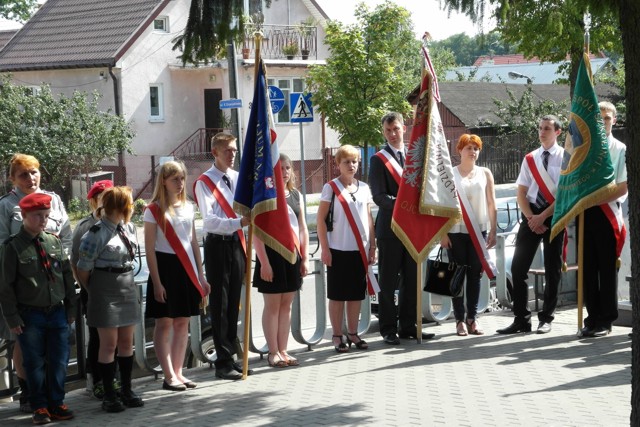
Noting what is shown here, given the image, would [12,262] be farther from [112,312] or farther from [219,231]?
[219,231]

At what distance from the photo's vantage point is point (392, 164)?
10383 millimetres

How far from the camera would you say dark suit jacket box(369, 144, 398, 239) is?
34.0 feet

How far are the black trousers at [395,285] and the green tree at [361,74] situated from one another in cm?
2086

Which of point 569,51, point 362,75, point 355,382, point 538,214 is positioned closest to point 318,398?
point 355,382

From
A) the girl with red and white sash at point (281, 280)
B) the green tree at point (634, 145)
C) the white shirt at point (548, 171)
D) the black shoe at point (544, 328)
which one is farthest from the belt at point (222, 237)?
the green tree at point (634, 145)

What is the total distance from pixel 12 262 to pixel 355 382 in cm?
299

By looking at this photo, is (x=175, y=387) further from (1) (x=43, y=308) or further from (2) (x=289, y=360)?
(1) (x=43, y=308)

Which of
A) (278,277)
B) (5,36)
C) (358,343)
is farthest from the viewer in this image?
(5,36)

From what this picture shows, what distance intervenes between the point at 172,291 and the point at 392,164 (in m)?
2.95

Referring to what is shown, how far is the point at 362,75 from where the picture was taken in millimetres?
31422

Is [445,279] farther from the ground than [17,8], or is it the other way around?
[17,8]

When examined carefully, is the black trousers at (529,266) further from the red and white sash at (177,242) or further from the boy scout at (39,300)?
the boy scout at (39,300)

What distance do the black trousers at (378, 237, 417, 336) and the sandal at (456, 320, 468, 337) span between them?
20.9 inches

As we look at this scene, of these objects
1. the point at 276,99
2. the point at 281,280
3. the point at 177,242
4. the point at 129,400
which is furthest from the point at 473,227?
the point at 276,99
